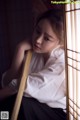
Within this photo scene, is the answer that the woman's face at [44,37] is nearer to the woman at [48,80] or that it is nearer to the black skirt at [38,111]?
the woman at [48,80]

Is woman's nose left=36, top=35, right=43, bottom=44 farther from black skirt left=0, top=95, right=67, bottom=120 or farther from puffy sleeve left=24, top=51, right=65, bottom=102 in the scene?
black skirt left=0, top=95, right=67, bottom=120

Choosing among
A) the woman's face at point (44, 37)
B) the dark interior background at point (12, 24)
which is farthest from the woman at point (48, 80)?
the dark interior background at point (12, 24)

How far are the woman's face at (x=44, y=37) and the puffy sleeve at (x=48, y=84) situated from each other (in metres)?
0.07

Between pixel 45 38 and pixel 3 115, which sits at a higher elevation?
pixel 45 38

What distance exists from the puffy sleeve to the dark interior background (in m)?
0.25

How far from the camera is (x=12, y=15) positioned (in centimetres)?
86

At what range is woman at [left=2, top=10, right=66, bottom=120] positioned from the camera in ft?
2.03

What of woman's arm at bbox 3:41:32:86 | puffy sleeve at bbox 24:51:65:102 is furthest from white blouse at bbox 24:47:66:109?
woman's arm at bbox 3:41:32:86

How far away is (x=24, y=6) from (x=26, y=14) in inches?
1.5

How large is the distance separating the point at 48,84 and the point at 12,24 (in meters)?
0.37

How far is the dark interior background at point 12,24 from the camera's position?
2.77 feet

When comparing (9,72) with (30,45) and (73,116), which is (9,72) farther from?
(73,116)

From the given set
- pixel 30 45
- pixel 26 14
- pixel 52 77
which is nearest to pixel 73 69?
pixel 52 77

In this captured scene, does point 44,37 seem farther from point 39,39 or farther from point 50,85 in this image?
point 50,85
